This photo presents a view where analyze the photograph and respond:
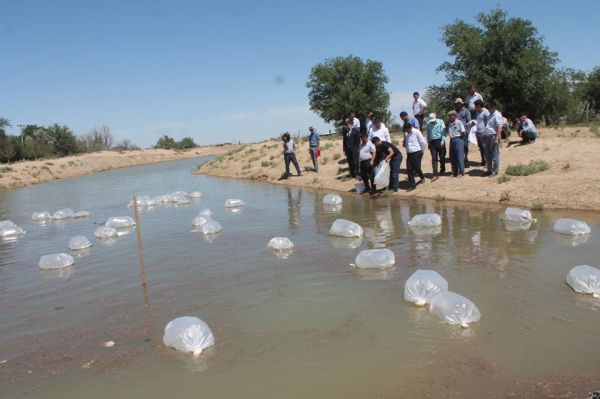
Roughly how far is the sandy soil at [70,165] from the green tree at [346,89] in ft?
76.7

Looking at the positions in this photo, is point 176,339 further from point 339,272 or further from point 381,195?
point 381,195

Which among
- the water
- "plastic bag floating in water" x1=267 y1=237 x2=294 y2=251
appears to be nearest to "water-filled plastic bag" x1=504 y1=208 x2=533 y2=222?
the water

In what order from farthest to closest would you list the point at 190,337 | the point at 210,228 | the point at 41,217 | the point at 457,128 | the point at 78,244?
the point at 41,217
the point at 457,128
the point at 210,228
the point at 78,244
the point at 190,337

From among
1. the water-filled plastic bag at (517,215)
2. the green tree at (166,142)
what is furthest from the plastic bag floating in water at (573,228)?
the green tree at (166,142)

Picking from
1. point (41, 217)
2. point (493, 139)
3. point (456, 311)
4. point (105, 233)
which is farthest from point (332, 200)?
point (41, 217)

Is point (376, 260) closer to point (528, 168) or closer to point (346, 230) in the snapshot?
point (346, 230)

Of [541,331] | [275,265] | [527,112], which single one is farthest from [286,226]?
[527,112]

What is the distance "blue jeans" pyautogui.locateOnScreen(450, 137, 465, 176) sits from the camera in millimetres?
12945

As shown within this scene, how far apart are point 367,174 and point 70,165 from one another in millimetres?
41042

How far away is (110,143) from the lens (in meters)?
108

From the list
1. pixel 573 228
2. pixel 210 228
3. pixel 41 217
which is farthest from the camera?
Result: pixel 41 217

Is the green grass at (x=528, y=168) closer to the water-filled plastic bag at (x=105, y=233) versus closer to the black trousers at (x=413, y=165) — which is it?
the black trousers at (x=413, y=165)

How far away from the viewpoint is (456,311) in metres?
4.94

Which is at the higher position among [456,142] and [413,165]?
[456,142]
